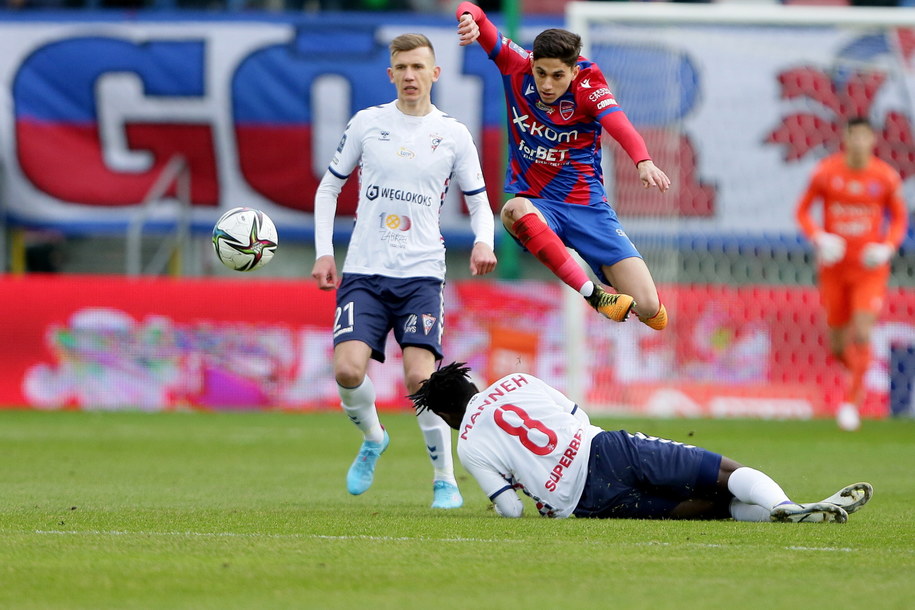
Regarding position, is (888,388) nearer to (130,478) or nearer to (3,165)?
(130,478)

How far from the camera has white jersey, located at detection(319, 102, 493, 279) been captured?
764 cm

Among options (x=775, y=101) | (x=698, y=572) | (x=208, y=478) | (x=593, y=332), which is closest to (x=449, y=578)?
(x=698, y=572)

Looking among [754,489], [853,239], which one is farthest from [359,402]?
[853,239]

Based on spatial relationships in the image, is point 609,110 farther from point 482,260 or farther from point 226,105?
point 226,105

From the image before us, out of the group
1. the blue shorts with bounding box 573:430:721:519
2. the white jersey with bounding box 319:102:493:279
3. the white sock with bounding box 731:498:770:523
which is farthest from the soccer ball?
the white sock with bounding box 731:498:770:523

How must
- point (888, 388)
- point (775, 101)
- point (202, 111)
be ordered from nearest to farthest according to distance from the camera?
point (888, 388)
point (775, 101)
point (202, 111)

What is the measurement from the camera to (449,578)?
4828mm

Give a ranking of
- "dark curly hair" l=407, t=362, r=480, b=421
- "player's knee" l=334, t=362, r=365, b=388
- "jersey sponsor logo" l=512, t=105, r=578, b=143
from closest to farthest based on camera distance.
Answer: "dark curly hair" l=407, t=362, r=480, b=421
"player's knee" l=334, t=362, r=365, b=388
"jersey sponsor logo" l=512, t=105, r=578, b=143

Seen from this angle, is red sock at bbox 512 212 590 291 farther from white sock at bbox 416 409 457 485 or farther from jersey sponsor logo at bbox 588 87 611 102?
white sock at bbox 416 409 457 485

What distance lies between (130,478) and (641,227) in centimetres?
792

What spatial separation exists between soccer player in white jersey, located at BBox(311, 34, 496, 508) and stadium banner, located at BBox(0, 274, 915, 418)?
753 cm

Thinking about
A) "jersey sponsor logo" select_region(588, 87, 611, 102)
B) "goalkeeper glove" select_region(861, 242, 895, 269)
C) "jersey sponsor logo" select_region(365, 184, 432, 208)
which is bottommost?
"goalkeeper glove" select_region(861, 242, 895, 269)

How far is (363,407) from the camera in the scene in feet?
25.6

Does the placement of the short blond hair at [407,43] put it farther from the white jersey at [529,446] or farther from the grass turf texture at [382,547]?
the grass turf texture at [382,547]
